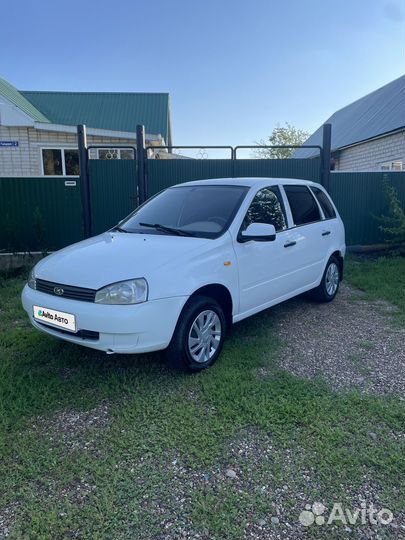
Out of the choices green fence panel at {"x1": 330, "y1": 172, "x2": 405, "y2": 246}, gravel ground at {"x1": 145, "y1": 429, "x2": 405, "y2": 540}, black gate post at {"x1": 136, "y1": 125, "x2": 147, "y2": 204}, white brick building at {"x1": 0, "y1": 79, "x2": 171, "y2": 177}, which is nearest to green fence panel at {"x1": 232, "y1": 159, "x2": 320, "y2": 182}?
green fence panel at {"x1": 330, "y1": 172, "x2": 405, "y2": 246}

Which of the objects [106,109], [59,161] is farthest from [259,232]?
[106,109]

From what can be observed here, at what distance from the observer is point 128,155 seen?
14.0 m

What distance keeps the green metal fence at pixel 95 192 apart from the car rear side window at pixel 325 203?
127 inches

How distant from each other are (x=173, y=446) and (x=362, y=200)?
8.14 m

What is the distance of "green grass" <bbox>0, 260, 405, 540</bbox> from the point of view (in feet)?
7.25

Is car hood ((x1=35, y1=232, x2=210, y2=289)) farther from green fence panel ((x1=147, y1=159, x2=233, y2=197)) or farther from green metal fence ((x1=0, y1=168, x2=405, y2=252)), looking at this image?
green fence panel ((x1=147, y1=159, x2=233, y2=197))

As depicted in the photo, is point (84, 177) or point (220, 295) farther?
point (84, 177)

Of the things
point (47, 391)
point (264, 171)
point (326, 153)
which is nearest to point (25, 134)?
point (264, 171)

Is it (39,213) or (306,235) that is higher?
(39,213)

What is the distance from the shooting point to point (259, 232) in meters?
3.94

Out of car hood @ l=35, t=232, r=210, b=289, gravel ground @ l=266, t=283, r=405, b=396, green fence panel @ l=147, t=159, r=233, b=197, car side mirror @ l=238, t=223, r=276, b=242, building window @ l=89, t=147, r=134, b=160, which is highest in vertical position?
building window @ l=89, t=147, r=134, b=160

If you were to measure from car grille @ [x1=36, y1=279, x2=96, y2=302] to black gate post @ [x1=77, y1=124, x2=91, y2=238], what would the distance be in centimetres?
488

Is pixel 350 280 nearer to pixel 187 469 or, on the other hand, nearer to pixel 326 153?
pixel 326 153

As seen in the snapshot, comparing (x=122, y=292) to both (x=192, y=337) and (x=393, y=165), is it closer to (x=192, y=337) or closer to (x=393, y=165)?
(x=192, y=337)
